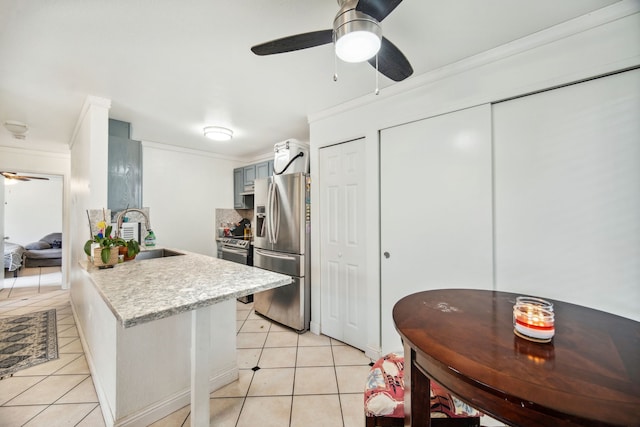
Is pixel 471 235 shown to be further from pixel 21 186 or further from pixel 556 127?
pixel 21 186

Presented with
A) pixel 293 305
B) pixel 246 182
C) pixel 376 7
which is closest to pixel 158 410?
pixel 293 305

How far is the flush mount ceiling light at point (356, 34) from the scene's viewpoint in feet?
3.39

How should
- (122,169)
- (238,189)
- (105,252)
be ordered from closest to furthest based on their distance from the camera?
1. (105,252)
2. (122,169)
3. (238,189)

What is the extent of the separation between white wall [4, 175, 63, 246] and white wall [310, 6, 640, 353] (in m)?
7.91

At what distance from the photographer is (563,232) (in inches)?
57.3

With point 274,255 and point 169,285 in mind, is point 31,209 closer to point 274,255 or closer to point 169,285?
point 274,255

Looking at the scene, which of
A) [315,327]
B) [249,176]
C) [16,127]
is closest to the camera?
[315,327]

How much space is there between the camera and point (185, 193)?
404 cm

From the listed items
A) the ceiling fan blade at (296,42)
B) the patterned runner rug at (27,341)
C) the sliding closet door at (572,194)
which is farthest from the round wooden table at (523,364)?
the patterned runner rug at (27,341)

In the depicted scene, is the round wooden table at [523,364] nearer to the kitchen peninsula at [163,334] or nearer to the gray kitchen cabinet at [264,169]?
the kitchen peninsula at [163,334]

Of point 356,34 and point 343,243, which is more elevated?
point 356,34

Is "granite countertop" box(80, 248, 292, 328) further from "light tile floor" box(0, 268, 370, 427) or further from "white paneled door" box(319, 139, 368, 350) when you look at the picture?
"white paneled door" box(319, 139, 368, 350)

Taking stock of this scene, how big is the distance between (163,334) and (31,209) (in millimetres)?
8594

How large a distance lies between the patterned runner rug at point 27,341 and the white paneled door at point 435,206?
10.1 feet
